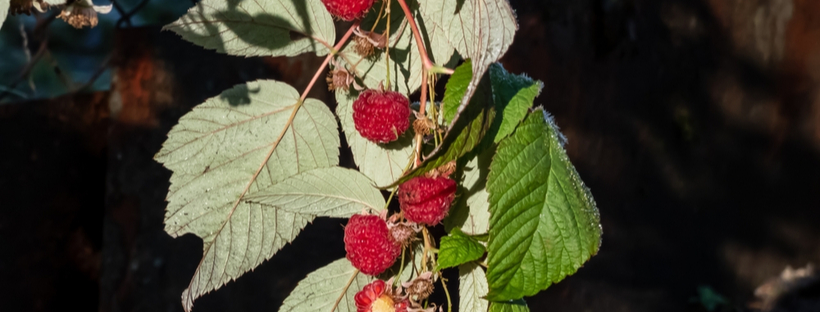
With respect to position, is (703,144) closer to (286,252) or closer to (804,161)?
(804,161)

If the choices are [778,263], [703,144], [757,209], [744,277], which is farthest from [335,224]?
[778,263]

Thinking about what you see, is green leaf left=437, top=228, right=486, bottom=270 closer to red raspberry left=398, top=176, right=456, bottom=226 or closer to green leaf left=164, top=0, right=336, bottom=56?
red raspberry left=398, top=176, right=456, bottom=226

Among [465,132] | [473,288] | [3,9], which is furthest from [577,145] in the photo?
[3,9]

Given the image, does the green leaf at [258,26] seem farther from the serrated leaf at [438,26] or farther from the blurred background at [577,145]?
the blurred background at [577,145]

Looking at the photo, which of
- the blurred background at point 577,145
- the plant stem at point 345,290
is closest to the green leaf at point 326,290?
the plant stem at point 345,290

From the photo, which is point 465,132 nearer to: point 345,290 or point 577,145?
point 345,290
